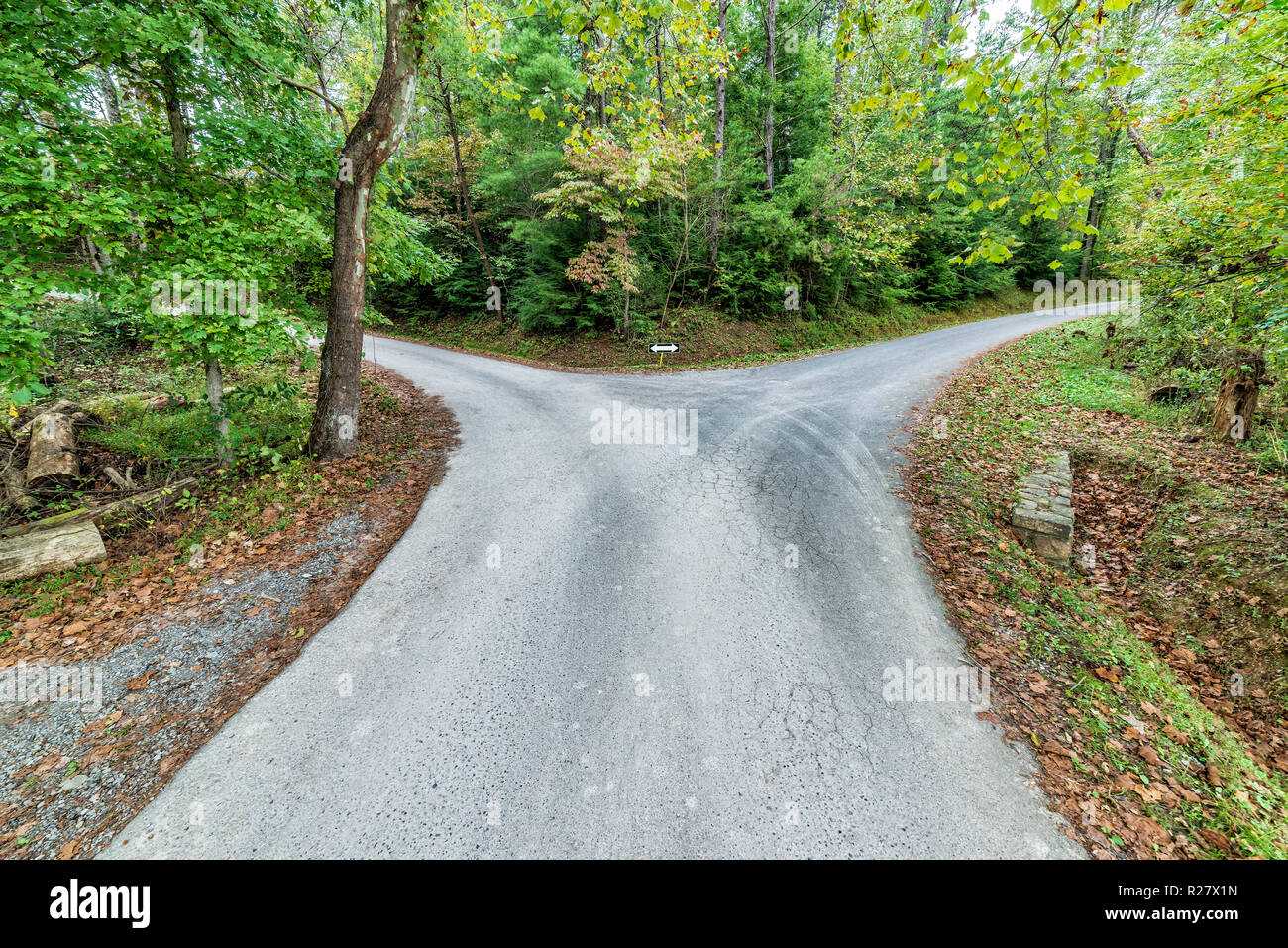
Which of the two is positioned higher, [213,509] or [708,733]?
[213,509]

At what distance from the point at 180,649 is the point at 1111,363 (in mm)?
16367

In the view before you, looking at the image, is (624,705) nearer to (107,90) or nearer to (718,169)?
(107,90)

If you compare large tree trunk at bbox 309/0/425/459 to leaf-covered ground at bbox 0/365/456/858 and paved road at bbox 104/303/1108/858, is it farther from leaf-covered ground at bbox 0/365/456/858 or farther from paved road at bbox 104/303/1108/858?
paved road at bbox 104/303/1108/858

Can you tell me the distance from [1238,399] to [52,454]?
1539cm

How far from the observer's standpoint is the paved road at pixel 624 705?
239 cm

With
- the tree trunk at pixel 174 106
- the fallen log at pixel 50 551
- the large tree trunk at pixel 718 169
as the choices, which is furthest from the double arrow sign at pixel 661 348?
the fallen log at pixel 50 551

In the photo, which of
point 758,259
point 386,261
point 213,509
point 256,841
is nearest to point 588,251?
A: point 758,259

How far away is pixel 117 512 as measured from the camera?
4996 mm

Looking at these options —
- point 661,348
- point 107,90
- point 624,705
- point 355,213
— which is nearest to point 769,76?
point 661,348

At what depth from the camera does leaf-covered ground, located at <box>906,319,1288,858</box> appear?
8.91 feet

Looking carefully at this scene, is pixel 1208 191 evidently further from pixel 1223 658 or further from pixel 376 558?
pixel 376 558

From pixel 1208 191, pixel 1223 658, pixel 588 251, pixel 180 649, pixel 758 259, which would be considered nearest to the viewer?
pixel 180 649

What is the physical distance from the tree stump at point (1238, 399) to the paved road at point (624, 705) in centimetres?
531

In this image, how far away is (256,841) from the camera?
232 centimetres
